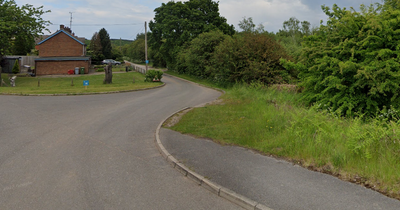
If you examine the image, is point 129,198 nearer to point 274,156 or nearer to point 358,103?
point 274,156

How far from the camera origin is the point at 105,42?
7288 centimetres

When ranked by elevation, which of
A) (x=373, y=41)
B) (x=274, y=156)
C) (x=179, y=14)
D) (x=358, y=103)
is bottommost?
(x=274, y=156)

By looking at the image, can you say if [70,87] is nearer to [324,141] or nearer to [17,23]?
[17,23]

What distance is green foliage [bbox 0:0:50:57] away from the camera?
32.0 metres

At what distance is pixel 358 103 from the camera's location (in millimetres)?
10258

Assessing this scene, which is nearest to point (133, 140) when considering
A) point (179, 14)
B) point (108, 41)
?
point (179, 14)

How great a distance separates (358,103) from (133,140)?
7.90 metres

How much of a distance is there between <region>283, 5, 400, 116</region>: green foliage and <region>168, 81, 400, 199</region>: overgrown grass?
2.34 metres

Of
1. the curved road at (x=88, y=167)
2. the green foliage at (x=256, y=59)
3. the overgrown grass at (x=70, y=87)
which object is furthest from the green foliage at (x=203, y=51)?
the curved road at (x=88, y=167)

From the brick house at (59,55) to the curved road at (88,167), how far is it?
3402cm

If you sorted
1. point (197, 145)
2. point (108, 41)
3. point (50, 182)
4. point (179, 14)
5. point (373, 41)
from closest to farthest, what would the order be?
point (50, 182)
point (197, 145)
point (373, 41)
point (179, 14)
point (108, 41)

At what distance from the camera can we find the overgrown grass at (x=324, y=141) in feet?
17.0

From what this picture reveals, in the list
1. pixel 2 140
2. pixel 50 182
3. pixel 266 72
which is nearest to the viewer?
pixel 50 182

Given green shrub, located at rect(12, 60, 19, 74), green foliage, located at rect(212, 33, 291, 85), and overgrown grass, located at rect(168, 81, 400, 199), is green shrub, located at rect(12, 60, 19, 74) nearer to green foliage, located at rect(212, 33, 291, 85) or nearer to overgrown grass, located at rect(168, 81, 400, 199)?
green foliage, located at rect(212, 33, 291, 85)
